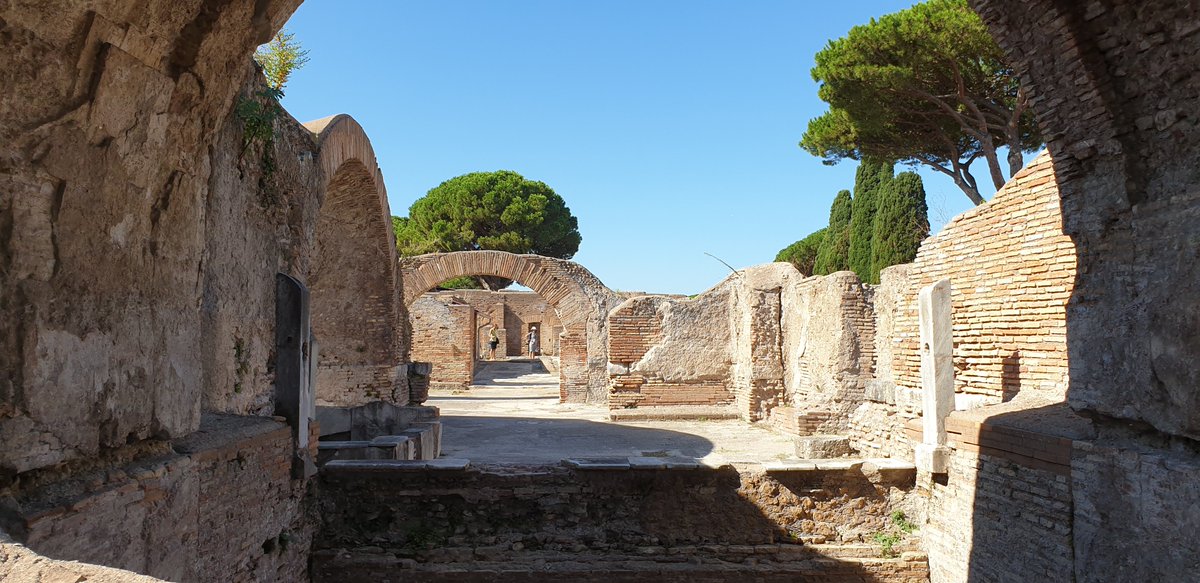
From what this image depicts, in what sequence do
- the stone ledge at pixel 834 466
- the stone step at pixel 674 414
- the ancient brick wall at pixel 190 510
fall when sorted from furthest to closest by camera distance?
the stone step at pixel 674 414 → the stone ledge at pixel 834 466 → the ancient brick wall at pixel 190 510

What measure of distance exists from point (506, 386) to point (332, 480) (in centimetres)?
1260

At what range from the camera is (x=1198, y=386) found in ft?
9.09

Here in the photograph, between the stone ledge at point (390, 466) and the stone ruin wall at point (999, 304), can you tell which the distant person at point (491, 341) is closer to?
the stone ruin wall at point (999, 304)

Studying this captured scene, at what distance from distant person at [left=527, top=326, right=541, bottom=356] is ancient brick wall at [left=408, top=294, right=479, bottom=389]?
10103 mm

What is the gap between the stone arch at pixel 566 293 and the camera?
12.7 metres

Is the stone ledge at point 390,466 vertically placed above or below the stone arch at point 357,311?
below

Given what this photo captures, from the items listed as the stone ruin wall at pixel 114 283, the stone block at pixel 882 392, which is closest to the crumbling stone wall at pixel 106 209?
the stone ruin wall at pixel 114 283

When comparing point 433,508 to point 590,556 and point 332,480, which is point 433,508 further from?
point 590,556

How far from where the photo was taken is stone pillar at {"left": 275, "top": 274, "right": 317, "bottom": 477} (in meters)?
4.42

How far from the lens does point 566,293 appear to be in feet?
43.3

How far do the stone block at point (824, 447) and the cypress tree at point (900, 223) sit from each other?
885 cm

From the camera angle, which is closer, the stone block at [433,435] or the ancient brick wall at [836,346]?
the stone block at [433,435]

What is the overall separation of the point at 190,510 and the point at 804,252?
25206 mm

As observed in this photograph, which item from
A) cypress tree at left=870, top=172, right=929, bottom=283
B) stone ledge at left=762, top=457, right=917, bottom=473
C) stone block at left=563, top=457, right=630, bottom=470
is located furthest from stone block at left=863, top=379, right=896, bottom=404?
cypress tree at left=870, top=172, right=929, bottom=283
